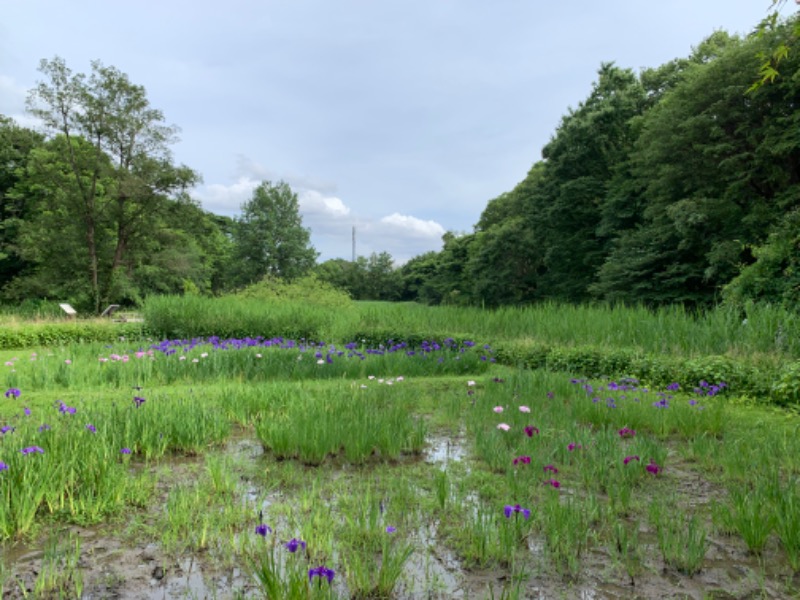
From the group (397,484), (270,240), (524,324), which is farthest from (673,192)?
(270,240)

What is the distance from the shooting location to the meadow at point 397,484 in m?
1.89

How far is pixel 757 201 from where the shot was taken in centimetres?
1533

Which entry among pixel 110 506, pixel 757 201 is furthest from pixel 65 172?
pixel 757 201


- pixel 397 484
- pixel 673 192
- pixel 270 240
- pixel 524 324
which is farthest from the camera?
pixel 270 240

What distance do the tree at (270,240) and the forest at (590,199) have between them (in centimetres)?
579

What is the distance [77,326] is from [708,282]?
67.1 feet

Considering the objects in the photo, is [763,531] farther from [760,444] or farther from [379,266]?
[379,266]

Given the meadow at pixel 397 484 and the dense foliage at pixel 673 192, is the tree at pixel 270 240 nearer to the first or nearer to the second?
the dense foliage at pixel 673 192

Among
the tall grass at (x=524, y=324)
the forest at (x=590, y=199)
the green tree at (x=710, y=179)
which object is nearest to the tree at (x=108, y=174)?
the forest at (x=590, y=199)

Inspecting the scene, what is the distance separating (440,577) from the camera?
1927mm

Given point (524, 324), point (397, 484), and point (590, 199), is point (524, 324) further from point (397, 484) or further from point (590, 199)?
point (590, 199)

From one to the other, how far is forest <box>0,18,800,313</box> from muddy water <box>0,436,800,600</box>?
28.7 ft

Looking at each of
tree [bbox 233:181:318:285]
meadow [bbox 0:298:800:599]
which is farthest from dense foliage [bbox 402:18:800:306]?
tree [bbox 233:181:318:285]

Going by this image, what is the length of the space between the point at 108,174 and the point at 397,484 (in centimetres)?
2390
